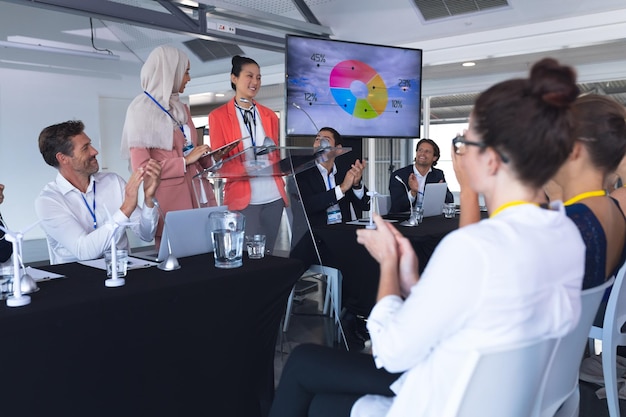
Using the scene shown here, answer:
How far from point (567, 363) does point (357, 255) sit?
1.92m

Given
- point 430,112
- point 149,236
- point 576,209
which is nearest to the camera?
point 576,209

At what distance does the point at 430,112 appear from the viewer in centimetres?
745

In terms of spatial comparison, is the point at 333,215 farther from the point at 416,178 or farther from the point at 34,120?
the point at 34,120

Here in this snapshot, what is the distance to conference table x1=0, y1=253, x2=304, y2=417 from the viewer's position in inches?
55.2

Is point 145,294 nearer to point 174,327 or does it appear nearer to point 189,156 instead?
point 174,327

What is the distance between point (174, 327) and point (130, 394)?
0.77 ft

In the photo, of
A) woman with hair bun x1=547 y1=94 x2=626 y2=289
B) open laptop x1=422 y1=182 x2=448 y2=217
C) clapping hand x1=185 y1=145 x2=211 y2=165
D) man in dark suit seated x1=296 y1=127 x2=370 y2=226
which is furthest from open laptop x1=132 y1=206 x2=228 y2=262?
open laptop x1=422 y1=182 x2=448 y2=217

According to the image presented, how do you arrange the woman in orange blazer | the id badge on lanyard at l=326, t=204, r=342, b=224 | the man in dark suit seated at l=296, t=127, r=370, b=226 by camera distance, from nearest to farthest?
the woman in orange blazer < the man in dark suit seated at l=296, t=127, r=370, b=226 < the id badge on lanyard at l=326, t=204, r=342, b=224

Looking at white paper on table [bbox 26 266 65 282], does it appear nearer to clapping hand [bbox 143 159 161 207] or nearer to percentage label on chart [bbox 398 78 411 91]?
clapping hand [bbox 143 159 161 207]

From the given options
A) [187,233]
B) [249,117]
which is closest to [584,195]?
[187,233]

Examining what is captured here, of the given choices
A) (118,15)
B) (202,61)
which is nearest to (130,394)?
(118,15)

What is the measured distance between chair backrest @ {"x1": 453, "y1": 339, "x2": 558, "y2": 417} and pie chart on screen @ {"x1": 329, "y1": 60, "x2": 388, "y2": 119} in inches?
141

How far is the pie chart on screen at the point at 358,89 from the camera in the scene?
4.39 meters

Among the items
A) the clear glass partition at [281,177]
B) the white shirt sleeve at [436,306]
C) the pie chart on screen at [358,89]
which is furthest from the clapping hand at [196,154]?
the pie chart on screen at [358,89]
